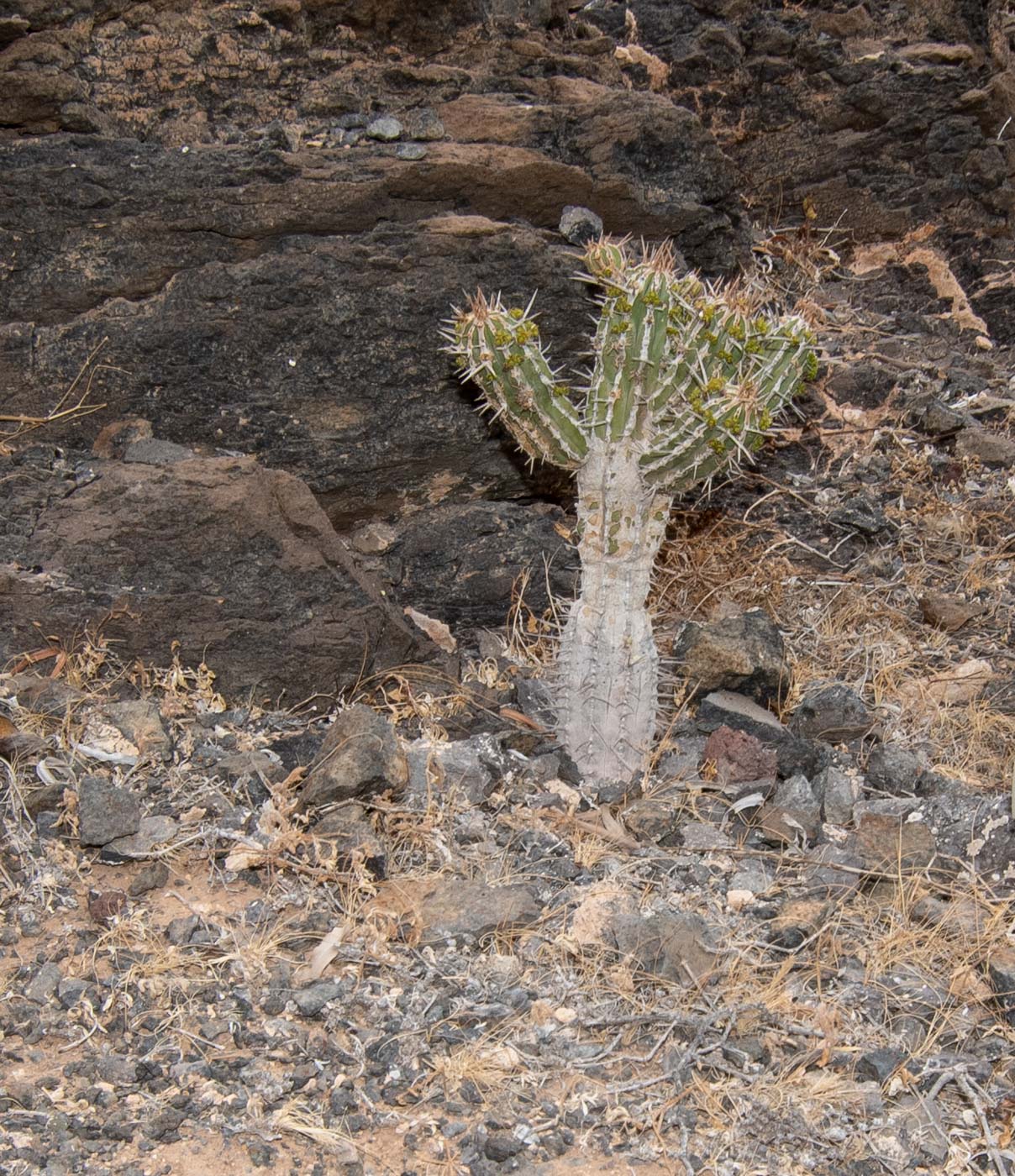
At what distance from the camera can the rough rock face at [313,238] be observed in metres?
4.04

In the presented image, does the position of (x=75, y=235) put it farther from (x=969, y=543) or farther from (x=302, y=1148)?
(x=969, y=543)

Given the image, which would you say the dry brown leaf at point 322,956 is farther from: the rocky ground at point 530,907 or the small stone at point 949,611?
the small stone at point 949,611

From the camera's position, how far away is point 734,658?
4.02 meters

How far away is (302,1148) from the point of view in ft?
8.14

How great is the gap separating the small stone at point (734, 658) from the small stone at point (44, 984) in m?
2.09

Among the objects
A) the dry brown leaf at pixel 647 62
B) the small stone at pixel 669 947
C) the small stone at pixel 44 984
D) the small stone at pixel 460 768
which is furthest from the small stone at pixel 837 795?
the dry brown leaf at pixel 647 62

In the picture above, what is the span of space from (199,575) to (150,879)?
1.10 metres

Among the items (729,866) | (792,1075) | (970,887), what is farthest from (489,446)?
(792,1075)

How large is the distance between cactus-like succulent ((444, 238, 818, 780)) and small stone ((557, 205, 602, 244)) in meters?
0.82

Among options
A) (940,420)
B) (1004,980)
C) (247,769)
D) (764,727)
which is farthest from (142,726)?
(940,420)

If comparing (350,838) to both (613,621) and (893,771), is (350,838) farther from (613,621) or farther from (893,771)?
(893,771)

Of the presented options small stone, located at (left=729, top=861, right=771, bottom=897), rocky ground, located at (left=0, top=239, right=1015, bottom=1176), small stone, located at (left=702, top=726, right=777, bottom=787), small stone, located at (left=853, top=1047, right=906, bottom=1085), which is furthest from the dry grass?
small stone, located at (left=853, top=1047, right=906, bottom=1085)

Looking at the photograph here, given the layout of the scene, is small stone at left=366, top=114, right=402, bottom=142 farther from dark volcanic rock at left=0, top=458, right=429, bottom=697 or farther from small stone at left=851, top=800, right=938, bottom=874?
small stone at left=851, top=800, right=938, bottom=874

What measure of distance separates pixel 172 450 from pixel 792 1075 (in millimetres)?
2726
